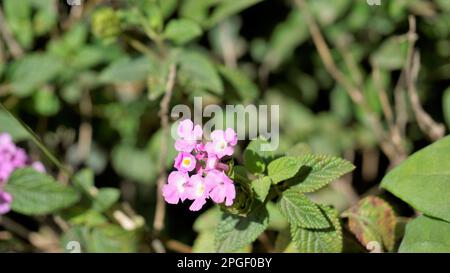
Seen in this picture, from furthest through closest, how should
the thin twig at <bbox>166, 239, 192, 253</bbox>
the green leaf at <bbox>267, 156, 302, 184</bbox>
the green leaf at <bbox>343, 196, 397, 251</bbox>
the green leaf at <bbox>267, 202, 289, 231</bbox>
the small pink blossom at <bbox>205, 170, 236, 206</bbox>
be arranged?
the thin twig at <bbox>166, 239, 192, 253</bbox> < the green leaf at <bbox>267, 202, 289, 231</bbox> < the green leaf at <bbox>343, 196, 397, 251</bbox> < the green leaf at <bbox>267, 156, 302, 184</bbox> < the small pink blossom at <bbox>205, 170, 236, 206</bbox>

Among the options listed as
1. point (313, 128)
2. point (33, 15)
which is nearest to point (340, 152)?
point (313, 128)

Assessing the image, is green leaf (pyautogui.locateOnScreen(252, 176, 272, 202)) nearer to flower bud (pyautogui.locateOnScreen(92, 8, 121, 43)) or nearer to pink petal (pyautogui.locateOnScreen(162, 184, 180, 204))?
pink petal (pyautogui.locateOnScreen(162, 184, 180, 204))

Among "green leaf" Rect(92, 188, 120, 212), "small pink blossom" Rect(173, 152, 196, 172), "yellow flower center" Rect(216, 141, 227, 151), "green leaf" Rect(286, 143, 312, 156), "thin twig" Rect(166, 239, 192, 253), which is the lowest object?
"thin twig" Rect(166, 239, 192, 253)

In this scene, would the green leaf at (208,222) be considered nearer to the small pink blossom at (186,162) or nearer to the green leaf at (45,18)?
the small pink blossom at (186,162)

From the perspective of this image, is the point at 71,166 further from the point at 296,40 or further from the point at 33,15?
the point at 296,40

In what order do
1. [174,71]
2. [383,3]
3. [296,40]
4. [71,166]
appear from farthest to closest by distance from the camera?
[71,166], [296,40], [383,3], [174,71]

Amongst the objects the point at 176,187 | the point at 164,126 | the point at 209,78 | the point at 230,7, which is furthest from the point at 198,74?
the point at 176,187

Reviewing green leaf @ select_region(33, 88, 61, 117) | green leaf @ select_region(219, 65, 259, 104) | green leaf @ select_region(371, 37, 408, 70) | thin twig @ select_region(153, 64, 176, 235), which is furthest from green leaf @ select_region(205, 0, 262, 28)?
green leaf @ select_region(33, 88, 61, 117)
